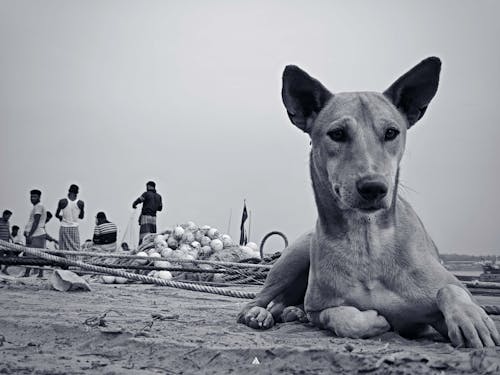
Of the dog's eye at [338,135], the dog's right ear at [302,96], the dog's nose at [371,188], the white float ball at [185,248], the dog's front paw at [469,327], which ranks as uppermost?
the dog's right ear at [302,96]

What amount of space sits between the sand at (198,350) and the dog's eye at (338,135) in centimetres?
98

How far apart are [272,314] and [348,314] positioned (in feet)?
2.89

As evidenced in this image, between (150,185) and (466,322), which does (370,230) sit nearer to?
(466,322)

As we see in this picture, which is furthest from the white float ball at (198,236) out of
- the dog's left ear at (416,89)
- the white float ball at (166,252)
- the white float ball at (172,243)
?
the dog's left ear at (416,89)

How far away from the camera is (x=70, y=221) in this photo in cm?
989

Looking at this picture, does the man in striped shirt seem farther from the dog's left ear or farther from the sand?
the dog's left ear

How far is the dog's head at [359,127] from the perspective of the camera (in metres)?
2.44

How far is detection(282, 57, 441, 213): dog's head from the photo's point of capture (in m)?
2.44

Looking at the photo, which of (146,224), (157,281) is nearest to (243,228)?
(146,224)

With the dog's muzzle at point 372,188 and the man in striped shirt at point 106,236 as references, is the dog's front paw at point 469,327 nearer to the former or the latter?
the dog's muzzle at point 372,188

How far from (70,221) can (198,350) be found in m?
8.46

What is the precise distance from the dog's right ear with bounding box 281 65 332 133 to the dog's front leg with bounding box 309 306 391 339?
42.6 inches

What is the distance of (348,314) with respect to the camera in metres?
2.53

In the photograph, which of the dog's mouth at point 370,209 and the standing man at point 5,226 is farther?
the standing man at point 5,226
